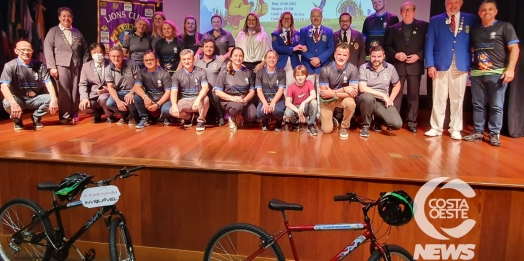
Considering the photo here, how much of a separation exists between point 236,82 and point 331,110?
1.10 m

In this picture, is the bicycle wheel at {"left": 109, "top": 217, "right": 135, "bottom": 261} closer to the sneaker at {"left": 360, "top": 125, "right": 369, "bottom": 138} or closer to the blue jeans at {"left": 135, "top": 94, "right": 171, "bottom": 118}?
the blue jeans at {"left": 135, "top": 94, "right": 171, "bottom": 118}

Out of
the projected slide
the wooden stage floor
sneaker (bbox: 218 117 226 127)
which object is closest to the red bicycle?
the wooden stage floor

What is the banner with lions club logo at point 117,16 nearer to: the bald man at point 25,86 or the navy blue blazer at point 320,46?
the bald man at point 25,86

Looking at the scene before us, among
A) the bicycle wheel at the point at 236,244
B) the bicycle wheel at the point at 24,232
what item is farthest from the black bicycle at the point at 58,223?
the bicycle wheel at the point at 236,244

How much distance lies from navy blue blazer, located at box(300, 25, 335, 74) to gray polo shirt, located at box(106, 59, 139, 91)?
2.07m

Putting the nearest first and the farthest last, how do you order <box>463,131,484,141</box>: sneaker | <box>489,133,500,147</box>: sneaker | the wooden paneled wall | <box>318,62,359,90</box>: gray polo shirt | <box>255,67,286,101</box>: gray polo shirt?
the wooden paneled wall < <box>489,133,500,147</box>: sneaker < <box>463,131,484,141</box>: sneaker < <box>318,62,359,90</box>: gray polo shirt < <box>255,67,286,101</box>: gray polo shirt

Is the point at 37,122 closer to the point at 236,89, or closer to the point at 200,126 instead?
the point at 200,126

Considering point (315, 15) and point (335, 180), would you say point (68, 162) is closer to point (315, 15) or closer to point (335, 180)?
point (335, 180)

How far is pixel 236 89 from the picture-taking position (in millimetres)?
4523

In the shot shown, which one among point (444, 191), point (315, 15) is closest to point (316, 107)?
point (315, 15)

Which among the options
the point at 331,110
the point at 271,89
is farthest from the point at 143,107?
the point at 331,110

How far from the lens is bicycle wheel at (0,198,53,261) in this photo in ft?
7.66

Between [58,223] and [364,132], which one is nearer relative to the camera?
[58,223]

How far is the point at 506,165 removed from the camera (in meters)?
3.09
